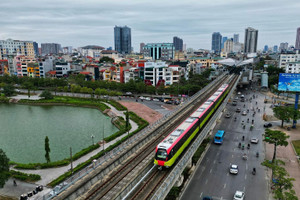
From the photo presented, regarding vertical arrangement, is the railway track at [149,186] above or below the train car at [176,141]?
below

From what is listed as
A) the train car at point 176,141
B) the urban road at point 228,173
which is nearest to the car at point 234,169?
the urban road at point 228,173

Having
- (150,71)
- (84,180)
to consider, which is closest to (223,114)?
(150,71)

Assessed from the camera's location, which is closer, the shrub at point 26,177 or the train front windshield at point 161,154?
the train front windshield at point 161,154

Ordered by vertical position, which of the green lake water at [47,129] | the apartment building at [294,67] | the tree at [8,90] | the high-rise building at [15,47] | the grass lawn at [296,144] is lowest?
the green lake water at [47,129]

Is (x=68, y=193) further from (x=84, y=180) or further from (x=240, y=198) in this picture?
(x=240, y=198)

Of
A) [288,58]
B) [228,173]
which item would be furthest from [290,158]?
[288,58]

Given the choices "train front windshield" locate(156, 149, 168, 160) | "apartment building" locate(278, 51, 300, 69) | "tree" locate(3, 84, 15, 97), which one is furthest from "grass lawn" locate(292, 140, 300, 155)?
"apartment building" locate(278, 51, 300, 69)

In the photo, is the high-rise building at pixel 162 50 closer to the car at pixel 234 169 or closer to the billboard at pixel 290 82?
the billboard at pixel 290 82
